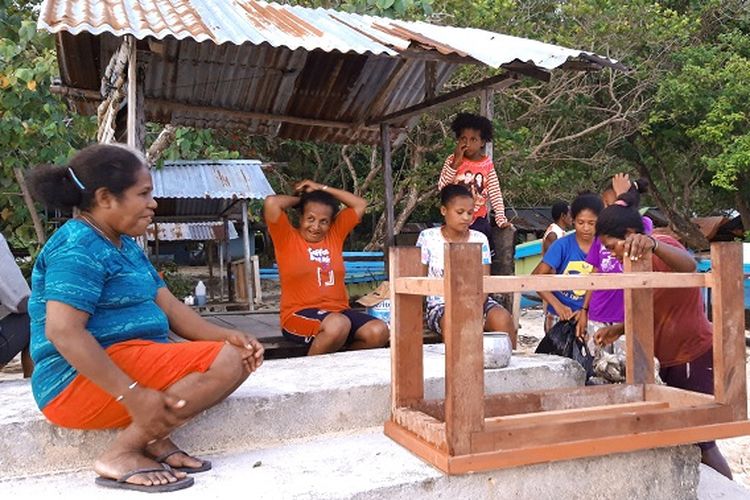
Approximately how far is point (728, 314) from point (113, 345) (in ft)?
8.06

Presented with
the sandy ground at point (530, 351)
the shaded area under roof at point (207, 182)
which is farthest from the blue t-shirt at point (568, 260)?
the shaded area under roof at point (207, 182)

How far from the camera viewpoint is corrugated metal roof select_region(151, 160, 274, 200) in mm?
11359

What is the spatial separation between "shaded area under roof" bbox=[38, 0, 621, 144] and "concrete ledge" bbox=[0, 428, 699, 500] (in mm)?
2185

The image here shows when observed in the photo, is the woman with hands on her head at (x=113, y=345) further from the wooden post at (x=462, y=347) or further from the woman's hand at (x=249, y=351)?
the wooden post at (x=462, y=347)

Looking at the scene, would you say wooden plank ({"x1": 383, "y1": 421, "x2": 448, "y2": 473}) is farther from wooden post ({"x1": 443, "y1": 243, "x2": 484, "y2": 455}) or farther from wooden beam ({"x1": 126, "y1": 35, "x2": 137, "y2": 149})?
wooden beam ({"x1": 126, "y1": 35, "x2": 137, "y2": 149})

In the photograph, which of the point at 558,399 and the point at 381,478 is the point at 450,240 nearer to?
the point at 558,399

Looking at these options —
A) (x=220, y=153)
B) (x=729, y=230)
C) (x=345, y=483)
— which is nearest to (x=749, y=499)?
(x=345, y=483)

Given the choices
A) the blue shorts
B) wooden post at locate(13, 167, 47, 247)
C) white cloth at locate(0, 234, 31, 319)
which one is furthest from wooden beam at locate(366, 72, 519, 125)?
wooden post at locate(13, 167, 47, 247)

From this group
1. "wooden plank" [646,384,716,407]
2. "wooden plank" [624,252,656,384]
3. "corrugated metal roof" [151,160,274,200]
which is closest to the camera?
"wooden plank" [646,384,716,407]

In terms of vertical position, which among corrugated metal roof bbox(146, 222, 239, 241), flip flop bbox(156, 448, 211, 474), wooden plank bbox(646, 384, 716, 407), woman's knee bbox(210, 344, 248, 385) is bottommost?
flip flop bbox(156, 448, 211, 474)

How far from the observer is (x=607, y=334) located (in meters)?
3.71

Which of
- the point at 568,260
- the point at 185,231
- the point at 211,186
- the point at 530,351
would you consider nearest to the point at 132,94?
the point at 568,260

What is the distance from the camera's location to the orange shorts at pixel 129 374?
2393mm

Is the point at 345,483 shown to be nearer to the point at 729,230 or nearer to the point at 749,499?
the point at 749,499
